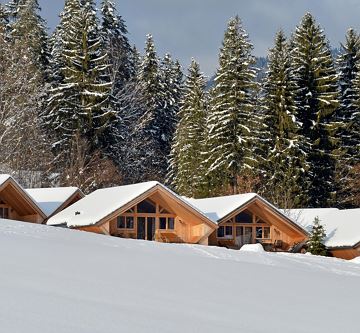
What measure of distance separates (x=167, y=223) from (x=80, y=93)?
16.4 meters

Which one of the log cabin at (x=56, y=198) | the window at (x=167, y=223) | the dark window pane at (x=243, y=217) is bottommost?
the window at (x=167, y=223)

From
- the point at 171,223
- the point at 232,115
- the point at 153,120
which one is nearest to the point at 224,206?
the point at 171,223

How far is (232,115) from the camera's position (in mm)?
40375

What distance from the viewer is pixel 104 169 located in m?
40.3

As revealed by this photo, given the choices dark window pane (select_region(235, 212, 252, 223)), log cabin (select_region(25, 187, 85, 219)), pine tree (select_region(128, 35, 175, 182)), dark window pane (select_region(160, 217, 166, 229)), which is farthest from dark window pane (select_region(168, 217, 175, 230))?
pine tree (select_region(128, 35, 175, 182))

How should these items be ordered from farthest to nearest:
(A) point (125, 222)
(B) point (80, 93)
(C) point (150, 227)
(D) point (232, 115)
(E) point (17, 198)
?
(B) point (80, 93), (D) point (232, 115), (C) point (150, 227), (A) point (125, 222), (E) point (17, 198)

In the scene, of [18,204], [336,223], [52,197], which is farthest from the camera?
[336,223]

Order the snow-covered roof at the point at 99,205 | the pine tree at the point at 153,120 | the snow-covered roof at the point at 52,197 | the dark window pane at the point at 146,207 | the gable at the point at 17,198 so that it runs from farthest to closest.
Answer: the pine tree at the point at 153,120, the snow-covered roof at the point at 52,197, the dark window pane at the point at 146,207, the snow-covered roof at the point at 99,205, the gable at the point at 17,198

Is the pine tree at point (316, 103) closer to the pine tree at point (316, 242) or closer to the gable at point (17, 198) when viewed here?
the pine tree at point (316, 242)

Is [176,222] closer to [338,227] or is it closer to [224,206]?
[224,206]

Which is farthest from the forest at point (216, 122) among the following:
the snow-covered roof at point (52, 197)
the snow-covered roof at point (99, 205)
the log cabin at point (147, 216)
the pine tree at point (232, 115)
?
the log cabin at point (147, 216)

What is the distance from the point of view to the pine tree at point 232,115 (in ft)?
131

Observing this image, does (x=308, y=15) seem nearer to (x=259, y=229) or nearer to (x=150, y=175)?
(x=150, y=175)

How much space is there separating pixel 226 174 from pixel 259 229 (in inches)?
404
